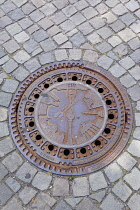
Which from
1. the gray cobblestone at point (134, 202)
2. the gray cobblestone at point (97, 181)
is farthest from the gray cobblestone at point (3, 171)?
the gray cobblestone at point (134, 202)

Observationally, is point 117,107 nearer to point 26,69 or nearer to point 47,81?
point 47,81

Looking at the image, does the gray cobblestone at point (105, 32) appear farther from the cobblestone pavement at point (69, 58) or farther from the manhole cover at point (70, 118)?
the manhole cover at point (70, 118)

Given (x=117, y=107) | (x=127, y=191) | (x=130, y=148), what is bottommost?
(x=127, y=191)

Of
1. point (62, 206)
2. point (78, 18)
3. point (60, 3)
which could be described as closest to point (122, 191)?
point (62, 206)

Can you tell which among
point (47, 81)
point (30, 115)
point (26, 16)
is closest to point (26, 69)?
point (47, 81)

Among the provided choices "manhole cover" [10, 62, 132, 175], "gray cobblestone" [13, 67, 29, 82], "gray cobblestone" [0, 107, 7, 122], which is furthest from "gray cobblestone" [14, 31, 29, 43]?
"gray cobblestone" [0, 107, 7, 122]

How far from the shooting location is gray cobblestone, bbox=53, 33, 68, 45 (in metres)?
3.90

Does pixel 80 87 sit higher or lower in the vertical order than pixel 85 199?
higher

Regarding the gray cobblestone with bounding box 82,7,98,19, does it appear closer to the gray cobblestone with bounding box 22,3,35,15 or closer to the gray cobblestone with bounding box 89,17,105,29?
the gray cobblestone with bounding box 89,17,105,29

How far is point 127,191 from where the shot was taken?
9.45ft

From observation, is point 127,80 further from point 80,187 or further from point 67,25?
point 80,187

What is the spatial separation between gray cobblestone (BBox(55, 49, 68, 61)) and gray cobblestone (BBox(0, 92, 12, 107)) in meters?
0.86

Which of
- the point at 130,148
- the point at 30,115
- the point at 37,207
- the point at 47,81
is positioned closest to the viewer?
the point at 37,207

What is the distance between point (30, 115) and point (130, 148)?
A: 130 centimetres
